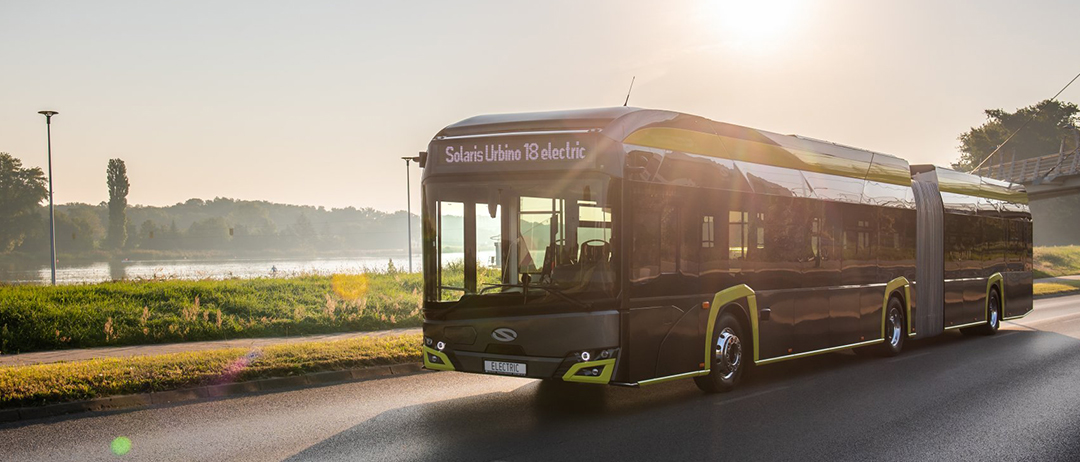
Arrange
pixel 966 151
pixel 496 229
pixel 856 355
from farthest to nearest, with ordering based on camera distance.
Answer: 1. pixel 966 151
2. pixel 856 355
3. pixel 496 229

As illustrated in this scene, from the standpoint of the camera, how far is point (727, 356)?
1033cm

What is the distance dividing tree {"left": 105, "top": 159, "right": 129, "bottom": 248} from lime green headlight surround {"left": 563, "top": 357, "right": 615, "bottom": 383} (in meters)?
113

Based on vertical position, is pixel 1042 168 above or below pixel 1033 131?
below

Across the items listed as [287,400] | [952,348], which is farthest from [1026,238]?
[287,400]

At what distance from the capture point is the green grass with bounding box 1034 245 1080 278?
59.3 metres

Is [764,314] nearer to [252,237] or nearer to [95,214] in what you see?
[95,214]

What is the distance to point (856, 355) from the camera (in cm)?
1484

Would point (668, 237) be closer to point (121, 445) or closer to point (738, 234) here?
point (738, 234)

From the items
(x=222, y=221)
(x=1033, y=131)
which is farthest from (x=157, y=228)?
(x=1033, y=131)

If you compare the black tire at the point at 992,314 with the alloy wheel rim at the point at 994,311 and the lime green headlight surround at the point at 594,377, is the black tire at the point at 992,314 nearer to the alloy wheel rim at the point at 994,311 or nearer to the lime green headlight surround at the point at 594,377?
the alloy wheel rim at the point at 994,311

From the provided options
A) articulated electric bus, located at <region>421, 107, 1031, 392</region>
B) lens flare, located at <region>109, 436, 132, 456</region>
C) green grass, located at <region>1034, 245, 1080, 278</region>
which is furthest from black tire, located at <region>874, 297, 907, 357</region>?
green grass, located at <region>1034, 245, 1080, 278</region>

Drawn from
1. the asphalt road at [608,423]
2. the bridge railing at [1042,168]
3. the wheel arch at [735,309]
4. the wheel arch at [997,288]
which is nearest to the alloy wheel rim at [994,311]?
the wheel arch at [997,288]

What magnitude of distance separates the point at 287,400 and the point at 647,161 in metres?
4.84

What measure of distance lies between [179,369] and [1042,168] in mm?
52286
